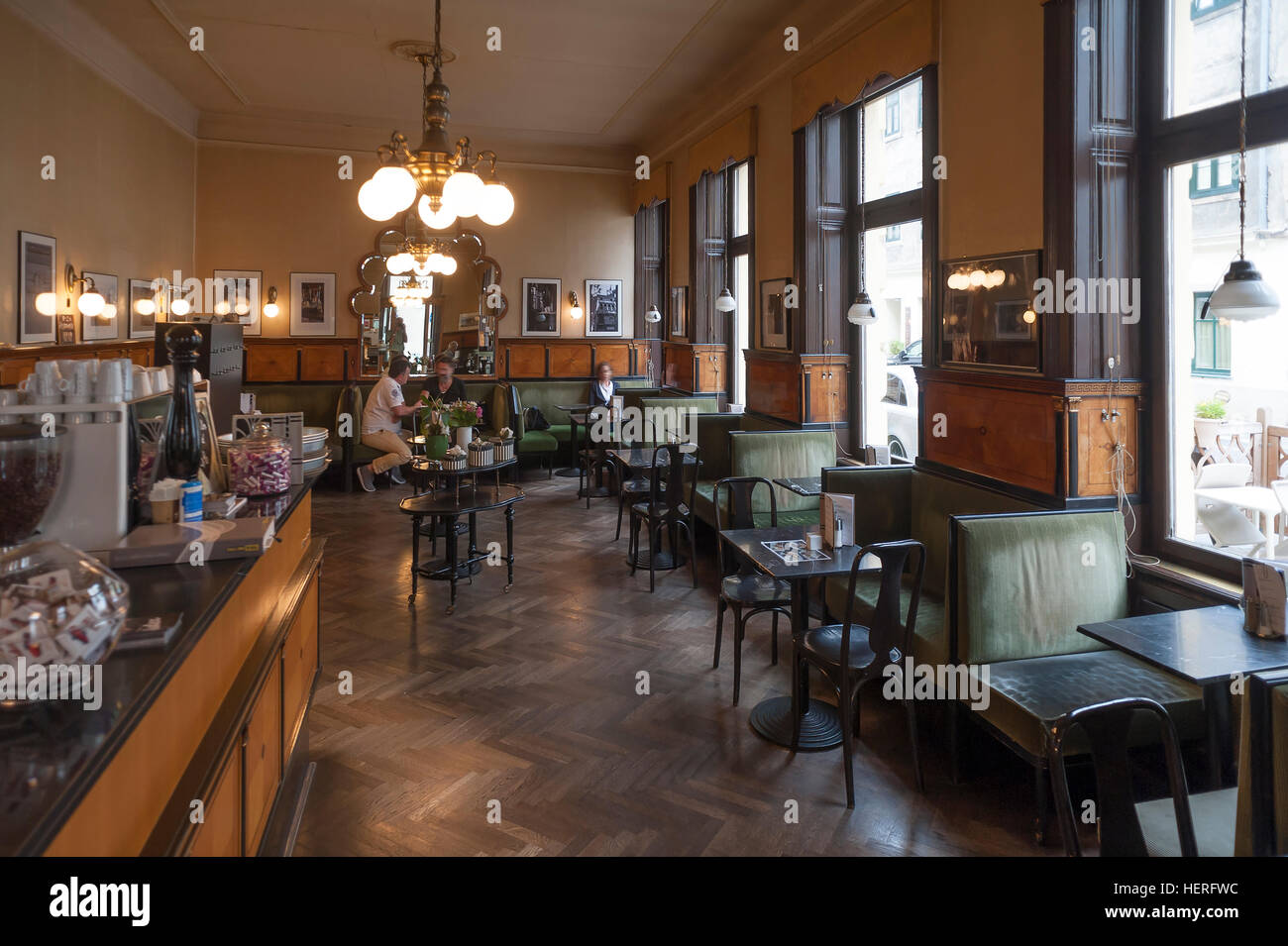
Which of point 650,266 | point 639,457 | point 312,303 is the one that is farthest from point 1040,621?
point 312,303

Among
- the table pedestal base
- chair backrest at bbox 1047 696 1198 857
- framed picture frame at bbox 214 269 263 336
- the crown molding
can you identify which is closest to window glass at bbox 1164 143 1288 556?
the table pedestal base

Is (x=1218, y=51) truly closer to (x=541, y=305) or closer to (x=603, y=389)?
(x=603, y=389)

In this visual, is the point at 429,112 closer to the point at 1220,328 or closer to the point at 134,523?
the point at 134,523

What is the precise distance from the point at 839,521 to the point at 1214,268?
1.94 metres

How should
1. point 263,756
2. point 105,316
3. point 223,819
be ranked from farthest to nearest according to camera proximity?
point 105,316
point 263,756
point 223,819

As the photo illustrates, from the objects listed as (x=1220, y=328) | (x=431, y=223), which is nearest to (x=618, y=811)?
(x=431, y=223)

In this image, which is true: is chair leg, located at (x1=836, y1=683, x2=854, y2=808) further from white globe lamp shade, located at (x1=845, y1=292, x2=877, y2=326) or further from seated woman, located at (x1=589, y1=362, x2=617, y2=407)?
seated woman, located at (x1=589, y1=362, x2=617, y2=407)

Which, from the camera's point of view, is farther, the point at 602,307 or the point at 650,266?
the point at 602,307

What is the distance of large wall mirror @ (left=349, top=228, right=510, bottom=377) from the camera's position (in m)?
10.8

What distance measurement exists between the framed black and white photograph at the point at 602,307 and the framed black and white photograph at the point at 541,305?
442 millimetres

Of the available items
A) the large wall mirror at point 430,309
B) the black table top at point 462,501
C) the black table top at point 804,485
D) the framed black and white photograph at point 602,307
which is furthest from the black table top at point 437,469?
the framed black and white photograph at point 602,307

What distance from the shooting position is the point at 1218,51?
346 centimetres

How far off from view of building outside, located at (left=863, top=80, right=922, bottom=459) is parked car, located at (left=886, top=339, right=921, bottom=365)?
0.03 meters

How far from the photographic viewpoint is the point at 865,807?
3100 mm
